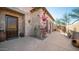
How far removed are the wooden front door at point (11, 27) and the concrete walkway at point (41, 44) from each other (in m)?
0.11

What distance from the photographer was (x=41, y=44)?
227cm

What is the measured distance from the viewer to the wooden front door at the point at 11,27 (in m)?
2.27

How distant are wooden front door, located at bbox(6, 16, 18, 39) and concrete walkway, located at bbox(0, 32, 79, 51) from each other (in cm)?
11

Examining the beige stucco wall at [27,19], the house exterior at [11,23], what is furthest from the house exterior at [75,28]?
the house exterior at [11,23]

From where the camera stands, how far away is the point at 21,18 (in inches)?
90.3

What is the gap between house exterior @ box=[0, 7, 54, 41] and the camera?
2225 millimetres

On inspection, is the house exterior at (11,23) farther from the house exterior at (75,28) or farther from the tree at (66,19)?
the house exterior at (75,28)

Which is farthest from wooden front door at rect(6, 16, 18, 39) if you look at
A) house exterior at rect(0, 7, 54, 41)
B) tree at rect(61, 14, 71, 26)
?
tree at rect(61, 14, 71, 26)

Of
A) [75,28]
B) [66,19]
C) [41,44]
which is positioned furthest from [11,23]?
[75,28]

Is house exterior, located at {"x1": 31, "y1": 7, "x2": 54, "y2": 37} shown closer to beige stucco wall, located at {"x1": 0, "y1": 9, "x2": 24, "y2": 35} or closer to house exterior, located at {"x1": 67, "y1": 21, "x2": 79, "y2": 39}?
beige stucco wall, located at {"x1": 0, "y1": 9, "x2": 24, "y2": 35}

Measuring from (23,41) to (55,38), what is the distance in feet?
1.82
